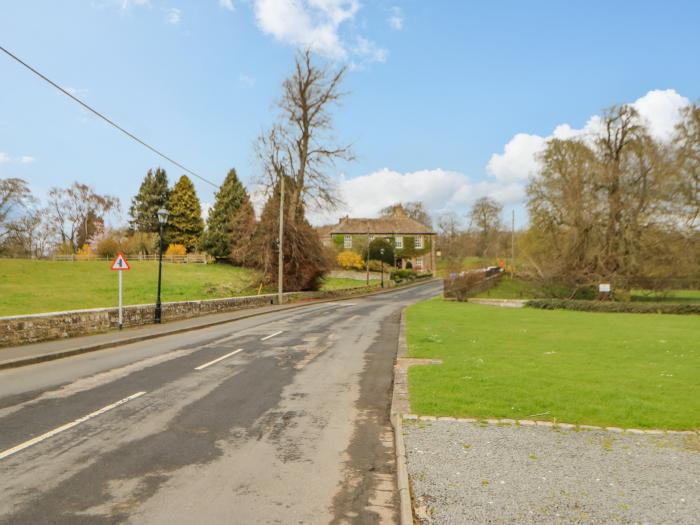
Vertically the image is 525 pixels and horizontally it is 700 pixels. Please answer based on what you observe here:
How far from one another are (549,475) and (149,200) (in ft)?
242

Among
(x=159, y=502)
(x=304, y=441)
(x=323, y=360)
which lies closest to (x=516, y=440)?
(x=304, y=441)

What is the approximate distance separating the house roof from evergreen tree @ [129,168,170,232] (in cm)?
2846

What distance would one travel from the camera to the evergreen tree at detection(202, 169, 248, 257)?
2443 inches

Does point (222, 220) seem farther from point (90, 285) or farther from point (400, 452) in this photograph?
point (400, 452)

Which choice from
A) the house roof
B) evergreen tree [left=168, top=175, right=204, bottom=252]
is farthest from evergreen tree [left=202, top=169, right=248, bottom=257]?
the house roof

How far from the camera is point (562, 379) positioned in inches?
331

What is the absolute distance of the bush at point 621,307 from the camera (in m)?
29.4

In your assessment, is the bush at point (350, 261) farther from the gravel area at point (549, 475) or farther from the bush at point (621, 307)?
the gravel area at point (549, 475)

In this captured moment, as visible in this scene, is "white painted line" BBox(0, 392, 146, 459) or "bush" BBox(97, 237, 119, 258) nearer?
"white painted line" BBox(0, 392, 146, 459)

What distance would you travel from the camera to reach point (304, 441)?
563 cm

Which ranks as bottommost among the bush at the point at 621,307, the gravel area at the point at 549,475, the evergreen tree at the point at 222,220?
the bush at the point at 621,307

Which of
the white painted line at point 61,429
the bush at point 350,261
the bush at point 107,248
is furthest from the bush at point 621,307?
the bush at point 107,248

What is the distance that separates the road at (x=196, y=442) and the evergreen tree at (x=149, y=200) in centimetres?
6385

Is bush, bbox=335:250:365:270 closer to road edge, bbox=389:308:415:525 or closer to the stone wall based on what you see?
the stone wall
